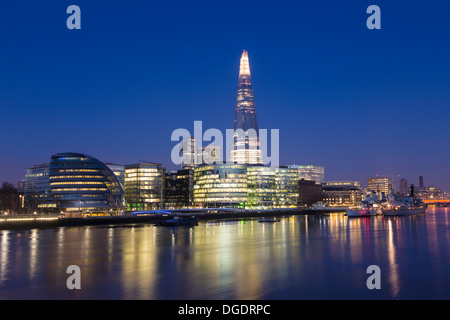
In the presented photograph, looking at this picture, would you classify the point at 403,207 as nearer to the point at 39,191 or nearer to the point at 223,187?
the point at 223,187

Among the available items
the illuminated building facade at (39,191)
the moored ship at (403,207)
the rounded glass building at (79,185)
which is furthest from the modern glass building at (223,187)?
the illuminated building facade at (39,191)

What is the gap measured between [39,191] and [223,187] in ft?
250

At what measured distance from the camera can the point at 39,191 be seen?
529 ft

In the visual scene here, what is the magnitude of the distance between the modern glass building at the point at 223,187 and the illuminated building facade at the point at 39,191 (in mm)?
67111

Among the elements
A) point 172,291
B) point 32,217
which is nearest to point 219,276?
point 172,291

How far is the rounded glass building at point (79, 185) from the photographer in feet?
466

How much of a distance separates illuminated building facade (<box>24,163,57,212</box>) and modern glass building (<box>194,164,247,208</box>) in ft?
220

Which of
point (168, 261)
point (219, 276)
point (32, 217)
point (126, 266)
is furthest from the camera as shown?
point (32, 217)

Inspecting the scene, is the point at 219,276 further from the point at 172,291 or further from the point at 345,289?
the point at 345,289

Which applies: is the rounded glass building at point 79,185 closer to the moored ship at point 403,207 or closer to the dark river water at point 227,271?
the moored ship at point 403,207

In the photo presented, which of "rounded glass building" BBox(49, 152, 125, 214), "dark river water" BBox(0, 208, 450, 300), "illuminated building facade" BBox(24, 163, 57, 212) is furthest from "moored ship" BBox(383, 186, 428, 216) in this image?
"illuminated building facade" BBox(24, 163, 57, 212)
